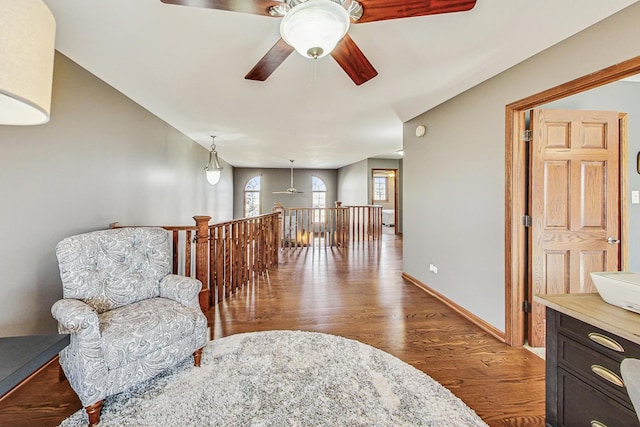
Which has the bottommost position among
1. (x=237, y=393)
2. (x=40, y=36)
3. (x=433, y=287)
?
(x=237, y=393)

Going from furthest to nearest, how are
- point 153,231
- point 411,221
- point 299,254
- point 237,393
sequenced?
1. point 299,254
2. point 411,221
3. point 153,231
4. point 237,393

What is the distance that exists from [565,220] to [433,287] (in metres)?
1.53

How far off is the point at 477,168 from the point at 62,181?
11.8 feet

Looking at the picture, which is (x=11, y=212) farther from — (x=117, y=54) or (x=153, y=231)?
(x=117, y=54)

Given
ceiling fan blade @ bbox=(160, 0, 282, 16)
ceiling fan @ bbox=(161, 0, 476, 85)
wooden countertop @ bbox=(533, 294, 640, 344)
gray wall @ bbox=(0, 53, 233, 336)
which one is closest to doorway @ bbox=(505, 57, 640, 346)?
wooden countertop @ bbox=(533, 294, 640, 344)

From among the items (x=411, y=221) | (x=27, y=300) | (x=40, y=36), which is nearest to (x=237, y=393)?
(x=27, y=300)

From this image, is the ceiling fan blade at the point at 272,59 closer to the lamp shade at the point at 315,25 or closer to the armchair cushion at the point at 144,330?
the lamp shade at the point at 315,25

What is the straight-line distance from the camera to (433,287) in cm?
326

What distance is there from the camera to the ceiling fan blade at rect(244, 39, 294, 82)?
4.96ft

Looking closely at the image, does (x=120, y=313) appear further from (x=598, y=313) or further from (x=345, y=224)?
(x=345, y=224)

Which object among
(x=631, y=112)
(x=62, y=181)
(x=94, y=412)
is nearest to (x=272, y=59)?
(x=62, y=181)

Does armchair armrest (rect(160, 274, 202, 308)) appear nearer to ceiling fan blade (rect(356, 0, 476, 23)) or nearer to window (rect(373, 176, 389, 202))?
ceiling fan blade (rect(356, 0, 476, 23))

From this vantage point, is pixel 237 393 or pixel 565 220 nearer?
pixel 237 393

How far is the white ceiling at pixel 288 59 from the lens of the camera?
5.20 ft
